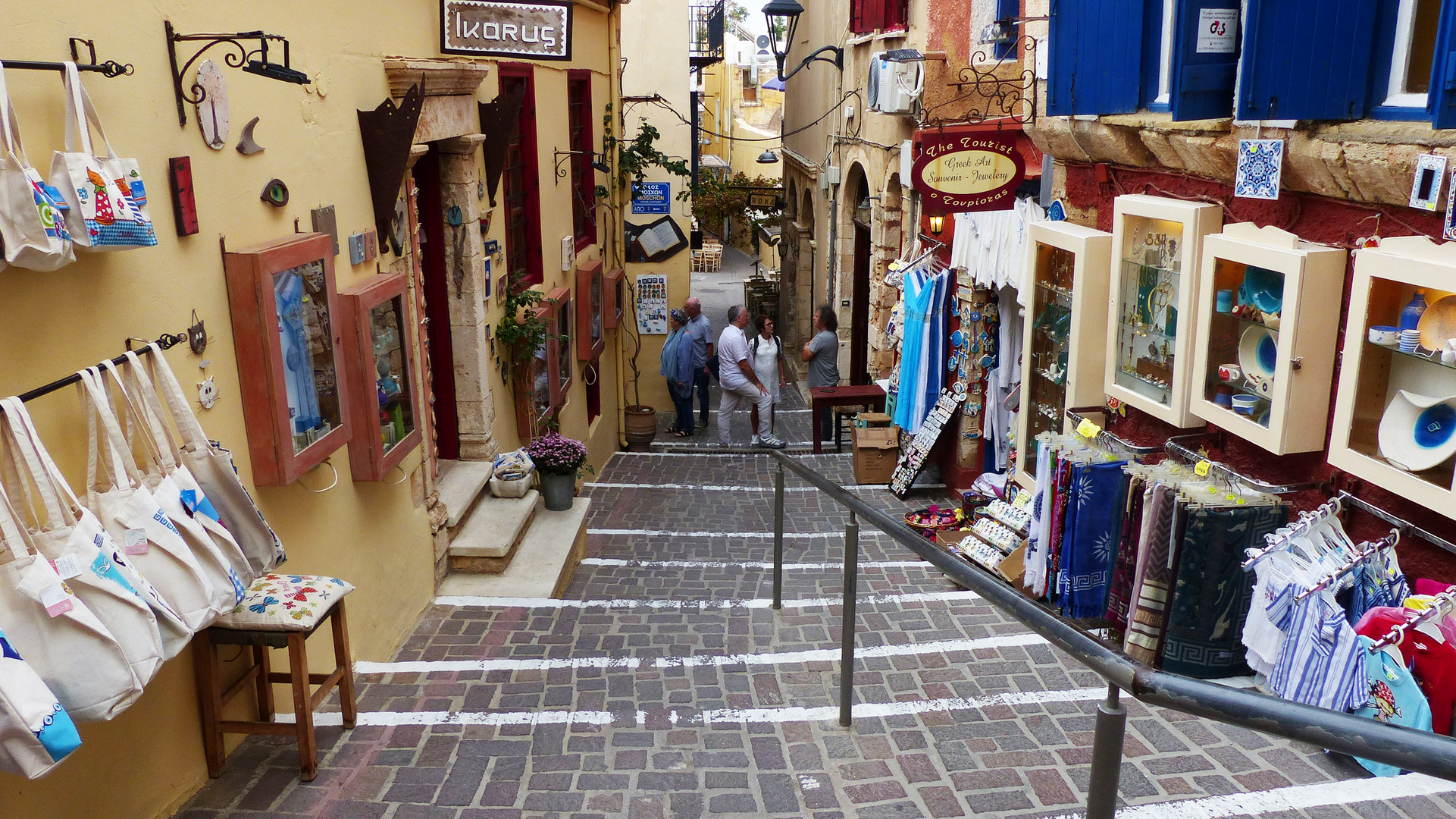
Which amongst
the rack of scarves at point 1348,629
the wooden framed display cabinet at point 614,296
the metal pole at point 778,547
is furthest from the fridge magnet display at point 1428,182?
the wooden framed display cabinet at point 614,296

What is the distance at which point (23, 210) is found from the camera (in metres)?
2.72

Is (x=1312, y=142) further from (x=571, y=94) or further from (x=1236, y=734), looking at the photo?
(x=571, y=94)

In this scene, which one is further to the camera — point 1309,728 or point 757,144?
point 757,144

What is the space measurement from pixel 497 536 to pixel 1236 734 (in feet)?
14.3

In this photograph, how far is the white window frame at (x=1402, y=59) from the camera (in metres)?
3.79

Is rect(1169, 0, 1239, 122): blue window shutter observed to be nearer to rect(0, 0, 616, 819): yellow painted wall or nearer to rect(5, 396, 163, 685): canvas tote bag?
rect(0, 0, 616, 819): yellow painted wall

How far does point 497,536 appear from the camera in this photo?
6727 millimetres

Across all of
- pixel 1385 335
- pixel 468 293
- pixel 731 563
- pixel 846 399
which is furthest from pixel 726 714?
pixel 846 399

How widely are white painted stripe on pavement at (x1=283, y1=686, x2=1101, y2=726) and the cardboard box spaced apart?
577 cm

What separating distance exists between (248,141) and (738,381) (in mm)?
8840

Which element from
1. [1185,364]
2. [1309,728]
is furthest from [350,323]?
[1309,728]

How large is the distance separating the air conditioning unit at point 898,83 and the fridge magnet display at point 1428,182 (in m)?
6.15

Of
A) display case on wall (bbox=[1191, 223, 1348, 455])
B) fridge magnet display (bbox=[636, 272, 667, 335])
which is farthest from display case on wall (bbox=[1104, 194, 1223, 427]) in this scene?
fridge magnet display (bbox=[636, 272, 667, 335])

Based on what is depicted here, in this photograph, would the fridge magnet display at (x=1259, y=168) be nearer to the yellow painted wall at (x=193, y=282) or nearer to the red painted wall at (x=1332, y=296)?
the red painted wall at (x=1332, y=296)
